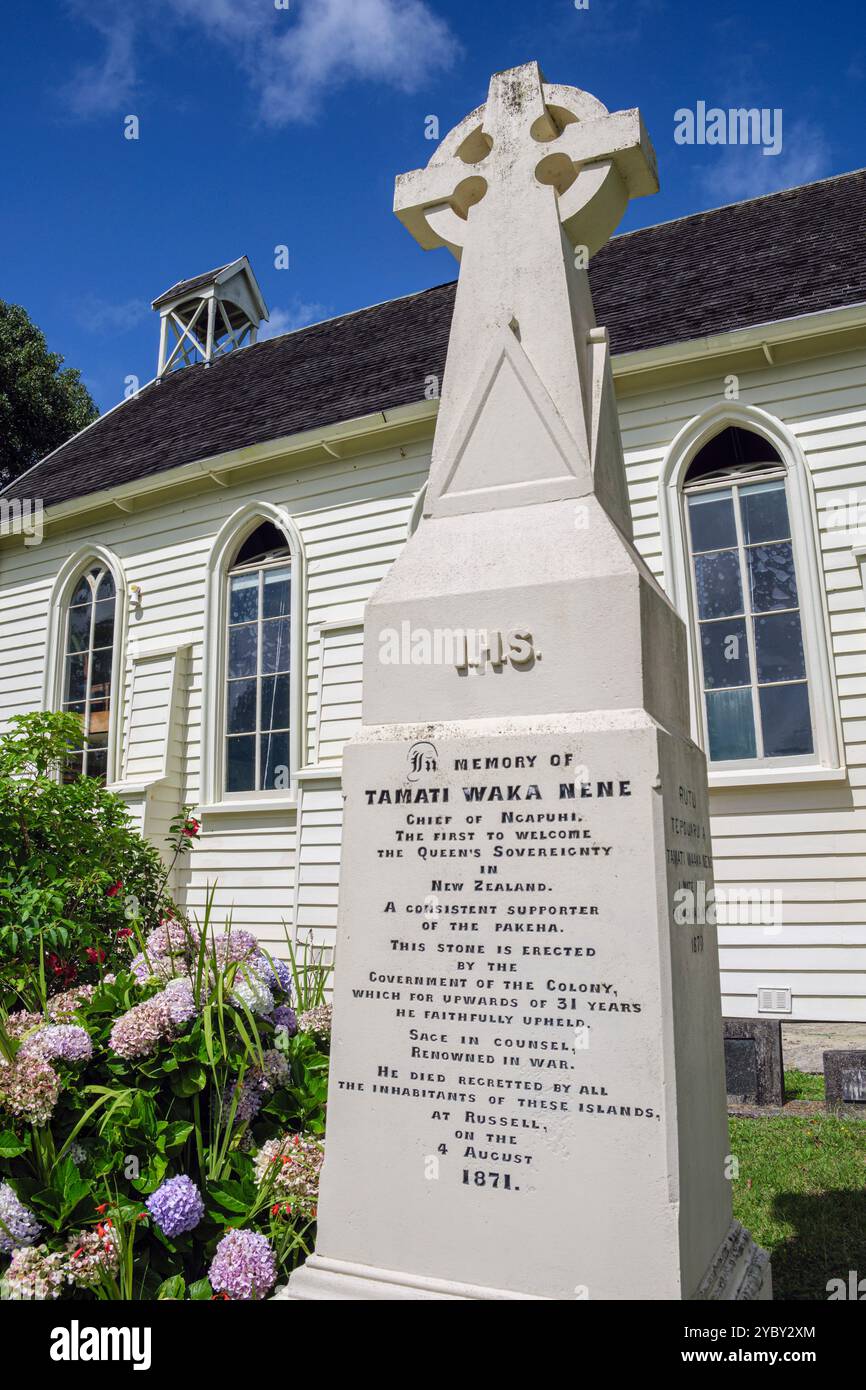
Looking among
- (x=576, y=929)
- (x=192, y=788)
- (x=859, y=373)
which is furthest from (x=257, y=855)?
(x=576, y=929)

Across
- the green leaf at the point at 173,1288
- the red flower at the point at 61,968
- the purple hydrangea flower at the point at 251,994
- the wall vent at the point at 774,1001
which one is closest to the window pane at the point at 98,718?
the red flower at the point at 61,968

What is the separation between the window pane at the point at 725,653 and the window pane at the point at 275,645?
17.1 ft

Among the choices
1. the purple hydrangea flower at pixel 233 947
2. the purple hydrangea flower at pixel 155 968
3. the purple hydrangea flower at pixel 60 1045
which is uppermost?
the purple hydrangea flower at pixel 233 947

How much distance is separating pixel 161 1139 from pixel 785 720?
6.84m

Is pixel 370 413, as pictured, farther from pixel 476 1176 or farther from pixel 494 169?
pixel 476 1176

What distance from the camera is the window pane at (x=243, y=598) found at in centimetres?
1216

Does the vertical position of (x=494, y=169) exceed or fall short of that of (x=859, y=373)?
it falls short

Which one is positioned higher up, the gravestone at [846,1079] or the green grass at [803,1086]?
the gravestone at [846,1079]

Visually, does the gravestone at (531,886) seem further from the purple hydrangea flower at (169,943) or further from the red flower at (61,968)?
the red flower at (61,968)

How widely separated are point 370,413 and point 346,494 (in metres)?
1.01

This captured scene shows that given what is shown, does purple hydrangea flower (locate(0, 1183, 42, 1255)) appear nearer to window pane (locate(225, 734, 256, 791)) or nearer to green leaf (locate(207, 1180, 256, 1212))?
green leaf (locate(207, 1180, 256, 1212))

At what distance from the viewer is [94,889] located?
678 cm

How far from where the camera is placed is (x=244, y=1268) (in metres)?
3.00

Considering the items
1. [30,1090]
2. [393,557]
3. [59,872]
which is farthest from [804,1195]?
[393,557]
